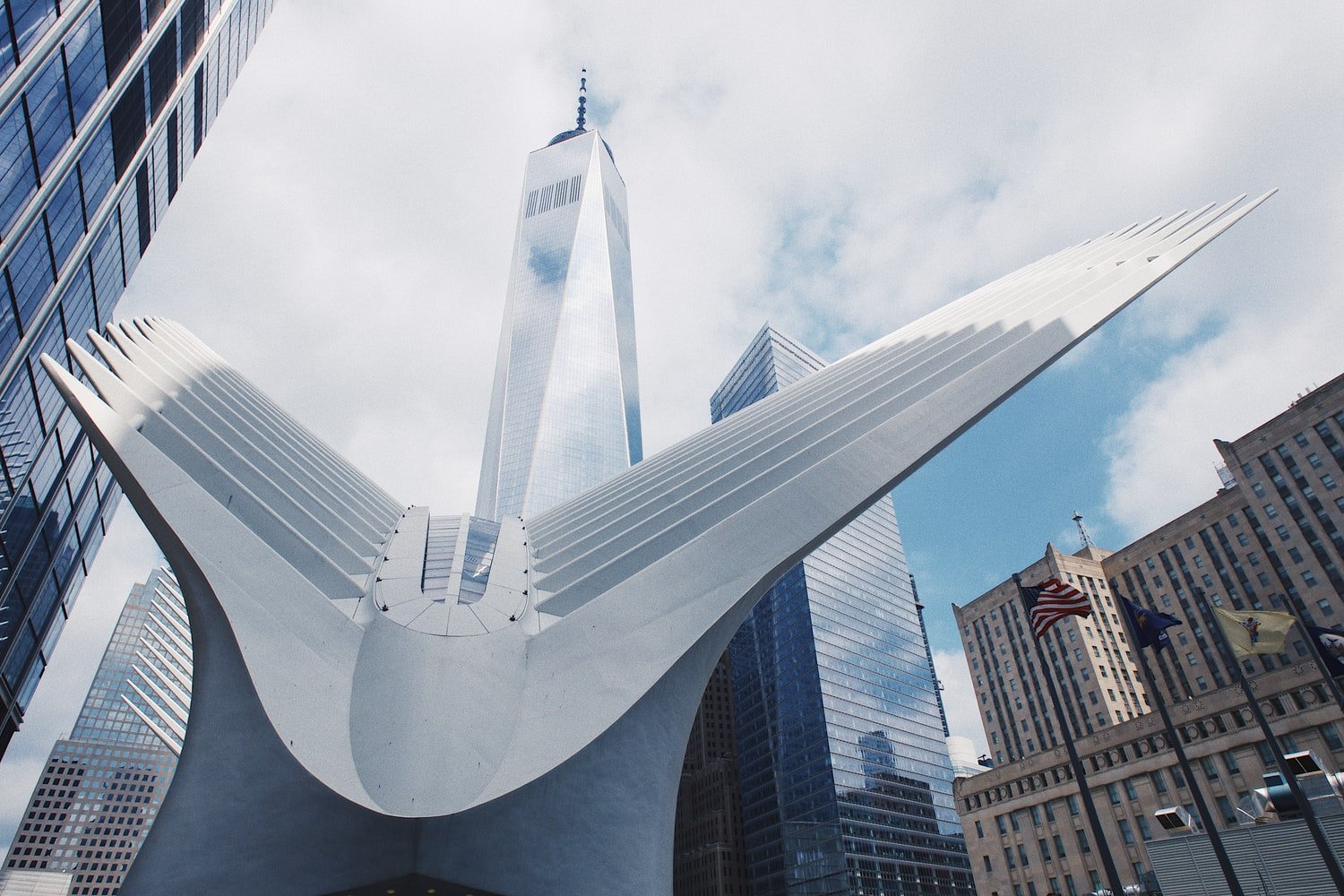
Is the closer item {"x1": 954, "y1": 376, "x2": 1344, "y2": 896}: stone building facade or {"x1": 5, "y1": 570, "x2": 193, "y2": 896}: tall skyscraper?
{"x1": 954, "y1": 376, "x2": 1344, "y2": 896}: stone building facade

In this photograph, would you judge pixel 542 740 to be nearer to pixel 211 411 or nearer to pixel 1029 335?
pixel 211 411

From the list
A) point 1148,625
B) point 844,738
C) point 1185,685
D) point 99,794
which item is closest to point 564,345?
point 844,738

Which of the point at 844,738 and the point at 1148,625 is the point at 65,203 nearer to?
the point at 1148,625

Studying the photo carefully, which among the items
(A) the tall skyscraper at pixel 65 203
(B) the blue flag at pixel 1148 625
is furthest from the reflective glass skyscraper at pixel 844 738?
(B) the blue flag at pixel 1148 625

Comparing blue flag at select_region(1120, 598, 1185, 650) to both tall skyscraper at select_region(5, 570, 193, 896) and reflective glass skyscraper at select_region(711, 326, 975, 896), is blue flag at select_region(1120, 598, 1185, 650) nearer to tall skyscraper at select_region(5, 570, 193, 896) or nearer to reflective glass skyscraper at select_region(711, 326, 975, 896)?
reflective glass skyscraper at select_region(711, 326, 975, 896)

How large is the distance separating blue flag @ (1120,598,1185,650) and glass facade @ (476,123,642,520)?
4212 inches

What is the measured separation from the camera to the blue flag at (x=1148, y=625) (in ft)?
55.0

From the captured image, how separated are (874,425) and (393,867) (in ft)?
48.1

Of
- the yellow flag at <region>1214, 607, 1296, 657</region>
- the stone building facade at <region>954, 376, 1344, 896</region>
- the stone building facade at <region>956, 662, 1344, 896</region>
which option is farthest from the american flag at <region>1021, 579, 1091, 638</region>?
the stone building facade at <region>956, 662, 1344, 896</region>

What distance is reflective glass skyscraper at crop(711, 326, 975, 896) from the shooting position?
8856cm

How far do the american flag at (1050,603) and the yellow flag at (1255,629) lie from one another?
3.56m

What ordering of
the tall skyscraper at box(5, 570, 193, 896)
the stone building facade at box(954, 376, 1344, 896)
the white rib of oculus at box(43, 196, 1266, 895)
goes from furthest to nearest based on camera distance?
the tall skyscraper at box(5, 570, 193, 896), the stone building facade at box(954, 376, 1344, 896), the white rib of oculus at box(43, 196, 1266, 895)

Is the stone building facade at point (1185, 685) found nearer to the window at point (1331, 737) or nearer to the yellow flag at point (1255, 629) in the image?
the window at point (1331, 737)

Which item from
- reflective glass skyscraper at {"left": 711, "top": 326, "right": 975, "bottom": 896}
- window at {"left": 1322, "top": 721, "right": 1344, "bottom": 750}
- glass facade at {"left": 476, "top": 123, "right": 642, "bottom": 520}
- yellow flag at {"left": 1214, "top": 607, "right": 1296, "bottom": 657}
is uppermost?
glass facade at {"left": 476, "top": 123, "right": 642, "bottom": 520}
